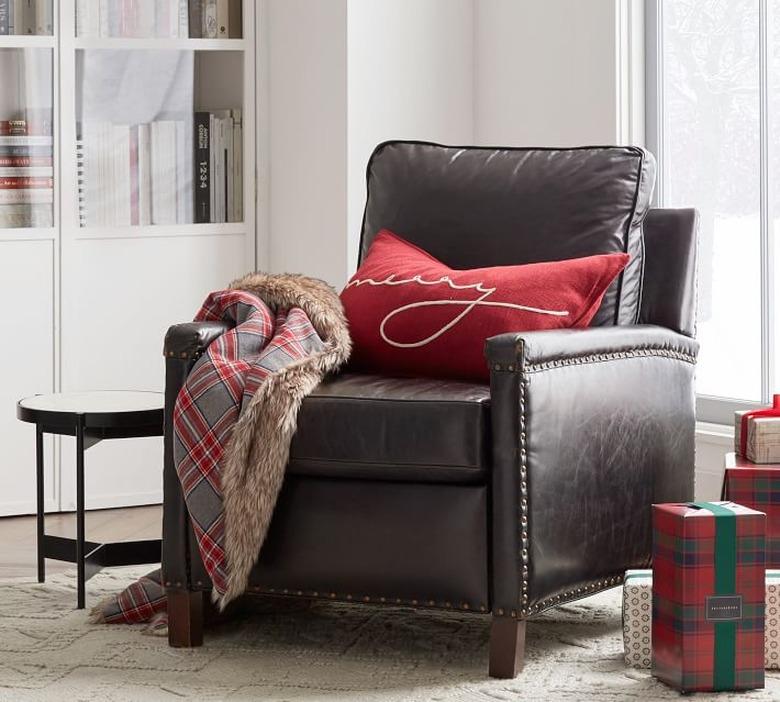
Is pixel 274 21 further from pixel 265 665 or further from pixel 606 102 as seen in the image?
pixel 265 665

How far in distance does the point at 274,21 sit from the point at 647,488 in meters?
2.18

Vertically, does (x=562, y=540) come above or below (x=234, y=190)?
below

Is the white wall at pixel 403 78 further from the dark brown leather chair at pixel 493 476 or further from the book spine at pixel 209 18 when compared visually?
the dark brown leather chair at pixel 493 476

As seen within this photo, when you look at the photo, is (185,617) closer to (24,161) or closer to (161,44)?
(24,161)

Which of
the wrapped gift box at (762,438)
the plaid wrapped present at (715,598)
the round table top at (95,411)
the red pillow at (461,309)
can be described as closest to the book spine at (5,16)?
the round table top at (95,411)

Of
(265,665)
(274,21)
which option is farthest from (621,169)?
(274,21)

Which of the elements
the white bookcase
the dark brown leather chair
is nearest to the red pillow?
the dark brown leather chair

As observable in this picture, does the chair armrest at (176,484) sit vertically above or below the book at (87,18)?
below

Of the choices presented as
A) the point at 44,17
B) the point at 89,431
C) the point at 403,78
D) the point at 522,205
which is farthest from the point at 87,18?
the point at 522,205

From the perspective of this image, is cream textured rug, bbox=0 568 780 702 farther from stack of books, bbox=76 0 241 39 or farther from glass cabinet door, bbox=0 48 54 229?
stack of books, bbox=76 0 241 39

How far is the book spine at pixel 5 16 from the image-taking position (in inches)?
155

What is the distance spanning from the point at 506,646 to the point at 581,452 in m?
0.36

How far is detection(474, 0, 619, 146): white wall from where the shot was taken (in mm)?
3857

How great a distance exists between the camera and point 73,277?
4012 millimetres
